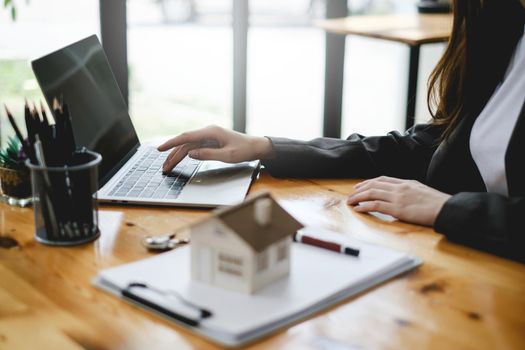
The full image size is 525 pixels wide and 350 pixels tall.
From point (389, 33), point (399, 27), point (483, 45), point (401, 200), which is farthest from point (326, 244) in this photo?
point (399, 27)

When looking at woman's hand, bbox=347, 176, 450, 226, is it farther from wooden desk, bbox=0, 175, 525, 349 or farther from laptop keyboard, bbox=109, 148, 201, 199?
laptop keyboard, bbox=109, 148, 201, 199

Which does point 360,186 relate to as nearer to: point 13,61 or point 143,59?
point 13,61

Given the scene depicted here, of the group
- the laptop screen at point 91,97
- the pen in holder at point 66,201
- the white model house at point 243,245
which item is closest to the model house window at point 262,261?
the white model house at point 243,245

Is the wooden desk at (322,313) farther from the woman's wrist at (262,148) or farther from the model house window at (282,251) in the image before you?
the woman's wrist at (262,148)

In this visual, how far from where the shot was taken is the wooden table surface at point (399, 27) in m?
2.73

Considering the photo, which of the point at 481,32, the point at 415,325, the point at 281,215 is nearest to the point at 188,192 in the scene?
the point at 281,215

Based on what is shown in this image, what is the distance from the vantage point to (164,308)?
86 centimetres

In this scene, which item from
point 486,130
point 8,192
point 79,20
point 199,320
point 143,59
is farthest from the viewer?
point 143,59

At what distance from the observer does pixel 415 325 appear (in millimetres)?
868

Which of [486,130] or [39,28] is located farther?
[39,28]

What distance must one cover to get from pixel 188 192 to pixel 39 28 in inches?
84.7

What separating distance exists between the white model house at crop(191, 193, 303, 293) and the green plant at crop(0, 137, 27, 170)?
48 cm

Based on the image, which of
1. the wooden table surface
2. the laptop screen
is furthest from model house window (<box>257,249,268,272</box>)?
the wooden table surface

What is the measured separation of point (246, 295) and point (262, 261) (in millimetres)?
46
